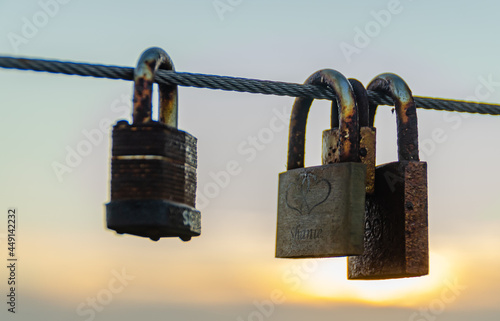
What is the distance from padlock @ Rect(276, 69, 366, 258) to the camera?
4.09 m

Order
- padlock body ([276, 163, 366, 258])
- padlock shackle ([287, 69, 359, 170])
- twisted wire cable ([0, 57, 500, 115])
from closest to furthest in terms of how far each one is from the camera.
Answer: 1. twisted wire cable ([0, 57, 500, 115])
2. padlock body ([276, 163, 366, 258])
3. padlock shackle ([287, 69, 359, 170])

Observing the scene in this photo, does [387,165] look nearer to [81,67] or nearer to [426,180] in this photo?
[426,180]

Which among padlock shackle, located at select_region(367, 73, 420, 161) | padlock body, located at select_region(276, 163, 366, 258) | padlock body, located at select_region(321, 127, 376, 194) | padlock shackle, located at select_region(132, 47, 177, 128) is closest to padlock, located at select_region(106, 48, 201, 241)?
padlock shackle, located at select_region(132, 47, 177, 128)

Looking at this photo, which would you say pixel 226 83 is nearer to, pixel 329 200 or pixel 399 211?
pixel 329 200

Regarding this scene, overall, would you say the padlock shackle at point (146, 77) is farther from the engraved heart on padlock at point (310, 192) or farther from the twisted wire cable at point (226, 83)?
the engraved heart on padlock at point (310, 192)

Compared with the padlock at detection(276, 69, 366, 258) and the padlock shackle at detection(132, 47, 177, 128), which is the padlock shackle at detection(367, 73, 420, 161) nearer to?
the padlock at detection(276, 69, 366, 258)

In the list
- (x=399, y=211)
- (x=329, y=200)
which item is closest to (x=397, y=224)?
(x=399, y=211)

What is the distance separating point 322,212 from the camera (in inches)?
166

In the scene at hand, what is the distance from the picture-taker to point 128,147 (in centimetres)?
372

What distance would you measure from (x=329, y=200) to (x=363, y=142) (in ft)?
1.03

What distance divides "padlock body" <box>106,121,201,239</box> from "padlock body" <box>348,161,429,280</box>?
887mm

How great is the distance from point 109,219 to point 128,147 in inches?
10.2

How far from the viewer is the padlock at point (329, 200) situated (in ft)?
13.4

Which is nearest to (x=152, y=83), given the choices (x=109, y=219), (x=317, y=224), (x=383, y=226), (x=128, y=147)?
(x=128, y=147)
